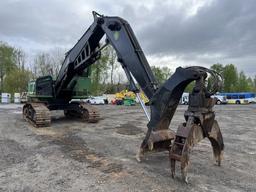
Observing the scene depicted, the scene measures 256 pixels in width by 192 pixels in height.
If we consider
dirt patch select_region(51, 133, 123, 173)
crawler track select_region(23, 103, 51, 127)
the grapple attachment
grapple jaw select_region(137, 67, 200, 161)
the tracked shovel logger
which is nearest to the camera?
the grapple attachment

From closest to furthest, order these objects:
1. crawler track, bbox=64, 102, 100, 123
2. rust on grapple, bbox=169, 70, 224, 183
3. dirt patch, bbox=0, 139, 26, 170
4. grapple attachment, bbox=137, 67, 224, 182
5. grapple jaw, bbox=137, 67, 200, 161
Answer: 1. rust on grapple, bbox=169, 70, 224, 183
2. grapple attachment, bbox=137, 67, 224, 182
3. grapple jaw, bbox=137, 67, 200, 161
4. dirt patch, bbox=0, 139, 26, 170
5. crawler track, bbox=64, 102, 100, 123

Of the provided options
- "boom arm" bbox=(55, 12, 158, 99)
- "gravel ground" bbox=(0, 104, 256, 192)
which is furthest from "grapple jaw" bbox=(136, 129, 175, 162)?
"boom arm" bbox=(55, 12, 158, 99)

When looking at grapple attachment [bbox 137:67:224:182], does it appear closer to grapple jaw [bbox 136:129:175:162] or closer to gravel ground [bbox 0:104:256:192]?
grapple jaw [bbox 136:129:175:162]

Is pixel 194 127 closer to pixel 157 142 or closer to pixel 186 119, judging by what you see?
pixel 186 119

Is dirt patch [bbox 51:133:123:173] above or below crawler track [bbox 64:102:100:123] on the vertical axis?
below

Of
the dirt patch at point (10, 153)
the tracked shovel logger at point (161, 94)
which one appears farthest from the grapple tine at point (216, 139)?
the dirt patch at point (10, 153)

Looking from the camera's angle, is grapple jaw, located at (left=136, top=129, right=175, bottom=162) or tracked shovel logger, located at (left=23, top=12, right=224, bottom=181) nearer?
tracked shovel logger, located at (left=23, top=12, right=224, bottom=181)

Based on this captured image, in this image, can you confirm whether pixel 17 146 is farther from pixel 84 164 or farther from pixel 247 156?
pixel 247 156

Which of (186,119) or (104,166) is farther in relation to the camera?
(104,166)

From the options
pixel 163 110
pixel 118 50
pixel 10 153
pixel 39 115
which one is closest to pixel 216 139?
pixel 163 110

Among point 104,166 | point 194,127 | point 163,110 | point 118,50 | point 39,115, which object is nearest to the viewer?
point 194,127

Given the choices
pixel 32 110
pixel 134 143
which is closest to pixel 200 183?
pixel 134 143

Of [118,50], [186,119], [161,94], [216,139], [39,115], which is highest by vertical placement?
[118,50]

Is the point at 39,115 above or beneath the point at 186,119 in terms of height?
beneath
